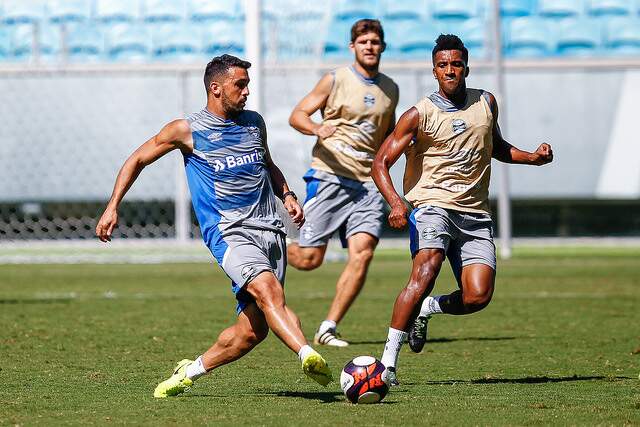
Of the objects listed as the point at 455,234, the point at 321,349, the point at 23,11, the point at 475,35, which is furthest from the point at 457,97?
the point at 23,11

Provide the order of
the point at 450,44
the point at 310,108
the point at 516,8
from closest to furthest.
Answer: the point at 450,44 → the point at 310,108 → the point at 516,8

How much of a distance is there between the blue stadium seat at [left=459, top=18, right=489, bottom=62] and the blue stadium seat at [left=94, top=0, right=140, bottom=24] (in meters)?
7.20

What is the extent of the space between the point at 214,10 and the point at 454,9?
531 cm

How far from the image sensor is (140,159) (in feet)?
23.4

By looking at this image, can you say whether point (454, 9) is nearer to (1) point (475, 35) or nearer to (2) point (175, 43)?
(1) point (475, 35)

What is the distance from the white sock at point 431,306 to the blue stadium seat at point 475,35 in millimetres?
18519

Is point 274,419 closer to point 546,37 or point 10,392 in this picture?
point 10,392

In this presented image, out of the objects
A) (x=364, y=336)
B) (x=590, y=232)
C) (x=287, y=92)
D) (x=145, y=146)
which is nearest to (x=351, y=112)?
(x=364, y=336)

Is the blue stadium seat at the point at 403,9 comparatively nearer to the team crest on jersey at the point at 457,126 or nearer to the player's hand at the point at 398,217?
the team crest on jersey at the point at 457,126

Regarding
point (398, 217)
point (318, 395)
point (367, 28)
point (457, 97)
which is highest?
point (367, 28)

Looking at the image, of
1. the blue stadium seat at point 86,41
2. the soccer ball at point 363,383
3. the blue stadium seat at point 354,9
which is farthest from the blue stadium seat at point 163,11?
the soccer ball at point 363,383

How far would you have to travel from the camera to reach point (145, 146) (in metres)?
7.18

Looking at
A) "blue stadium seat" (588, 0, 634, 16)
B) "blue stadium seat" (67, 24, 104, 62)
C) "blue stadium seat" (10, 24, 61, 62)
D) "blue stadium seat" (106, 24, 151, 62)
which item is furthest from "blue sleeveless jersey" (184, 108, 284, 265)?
"blue stadium seat" (588, 0, 634, 16)

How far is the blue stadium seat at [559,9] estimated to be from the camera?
27844 millimetres
